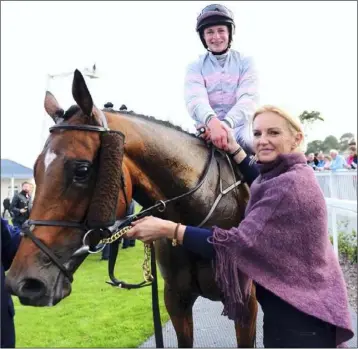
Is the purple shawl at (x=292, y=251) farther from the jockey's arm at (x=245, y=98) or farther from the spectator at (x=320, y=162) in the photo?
the spectator at (x=320, y=162)

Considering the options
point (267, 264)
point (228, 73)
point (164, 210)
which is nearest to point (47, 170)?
point (164, 210)

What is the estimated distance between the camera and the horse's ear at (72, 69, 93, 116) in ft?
6.11

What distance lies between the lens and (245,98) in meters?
2.77

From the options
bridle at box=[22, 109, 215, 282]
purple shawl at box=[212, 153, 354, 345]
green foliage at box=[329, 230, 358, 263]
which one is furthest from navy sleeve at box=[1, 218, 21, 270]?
green foliage at box=[329, 230, 358, 263]

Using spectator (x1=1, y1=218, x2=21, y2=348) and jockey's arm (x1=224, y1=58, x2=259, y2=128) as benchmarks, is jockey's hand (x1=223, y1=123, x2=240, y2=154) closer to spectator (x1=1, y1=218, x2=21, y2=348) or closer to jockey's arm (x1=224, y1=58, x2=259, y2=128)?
jockey's arm (x1=224, y1=58, x2=259, y2=128)

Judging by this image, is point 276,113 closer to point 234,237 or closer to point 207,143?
point 234,237

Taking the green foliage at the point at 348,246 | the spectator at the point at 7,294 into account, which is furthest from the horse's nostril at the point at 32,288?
the green foliage at the point at 348,246

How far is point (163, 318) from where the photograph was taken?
219 inches

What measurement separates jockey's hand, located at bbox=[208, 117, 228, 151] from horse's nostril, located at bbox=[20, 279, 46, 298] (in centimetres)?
130

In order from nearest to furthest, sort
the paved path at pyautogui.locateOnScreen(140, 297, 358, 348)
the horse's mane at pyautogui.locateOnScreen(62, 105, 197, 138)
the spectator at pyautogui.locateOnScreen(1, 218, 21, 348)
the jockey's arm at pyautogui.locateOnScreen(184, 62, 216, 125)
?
the horse's mane at pyautogui.locateOnScreen(62, 105, 197, 138) < the jockey's arm at pyautogui.locateOnScreen(184, 62, 216, 125) < the spectator at pyautogui.locateOnScreen(1, 218, 21, 348) < the paved path at pyautogui.locateOnScreen(140, 297, 358, 348)

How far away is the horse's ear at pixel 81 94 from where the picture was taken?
1862mm

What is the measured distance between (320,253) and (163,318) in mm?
4226

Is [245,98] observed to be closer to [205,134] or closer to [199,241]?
[205,134]

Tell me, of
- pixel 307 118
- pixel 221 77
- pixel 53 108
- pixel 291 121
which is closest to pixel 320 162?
pixel 307 118
